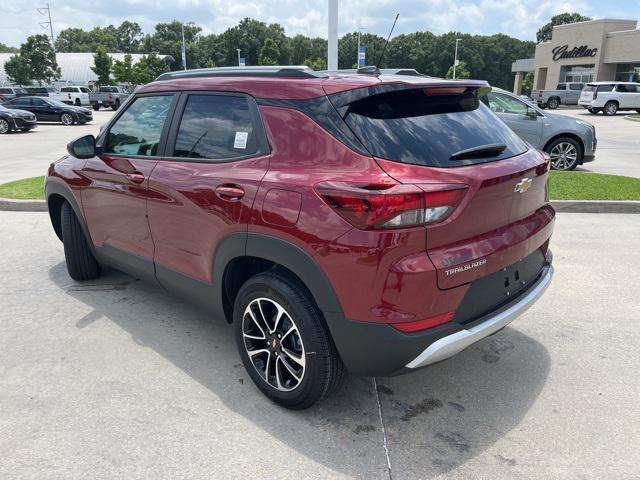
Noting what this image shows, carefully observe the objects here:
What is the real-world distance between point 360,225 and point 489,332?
90 cm

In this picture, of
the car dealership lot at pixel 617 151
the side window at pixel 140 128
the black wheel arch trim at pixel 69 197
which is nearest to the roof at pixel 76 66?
the car dealership lot at pixel 617 151

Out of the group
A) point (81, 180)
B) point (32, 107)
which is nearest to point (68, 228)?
point (81, 180)

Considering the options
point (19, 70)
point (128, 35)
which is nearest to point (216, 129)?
point (19, 70)

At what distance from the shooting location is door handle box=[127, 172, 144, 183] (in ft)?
11.6

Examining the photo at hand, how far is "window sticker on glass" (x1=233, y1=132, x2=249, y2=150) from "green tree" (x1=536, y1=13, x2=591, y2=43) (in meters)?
129

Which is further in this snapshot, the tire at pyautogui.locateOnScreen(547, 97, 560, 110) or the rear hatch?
the tire at pyautogui.locateOnScreen(547, 97, 560, 110)

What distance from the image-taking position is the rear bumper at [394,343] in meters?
2.37

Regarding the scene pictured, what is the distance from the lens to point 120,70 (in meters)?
58.7

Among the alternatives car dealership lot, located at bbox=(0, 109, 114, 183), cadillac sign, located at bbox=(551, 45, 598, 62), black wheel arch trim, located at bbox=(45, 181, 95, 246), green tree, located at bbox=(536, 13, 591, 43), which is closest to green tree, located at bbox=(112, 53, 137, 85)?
car dealership lot, located at bbox=(0, 109, 114, 183)

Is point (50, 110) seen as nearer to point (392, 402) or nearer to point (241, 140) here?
point (241, 140)

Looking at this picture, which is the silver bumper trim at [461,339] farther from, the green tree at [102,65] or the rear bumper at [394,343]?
the green tree at [102,65]

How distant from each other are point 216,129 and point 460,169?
1.48m

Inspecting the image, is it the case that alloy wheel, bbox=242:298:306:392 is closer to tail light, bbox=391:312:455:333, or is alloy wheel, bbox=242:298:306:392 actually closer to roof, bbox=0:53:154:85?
tail light, bbox=391:312:455:333

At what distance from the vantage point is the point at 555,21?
118000 mm
